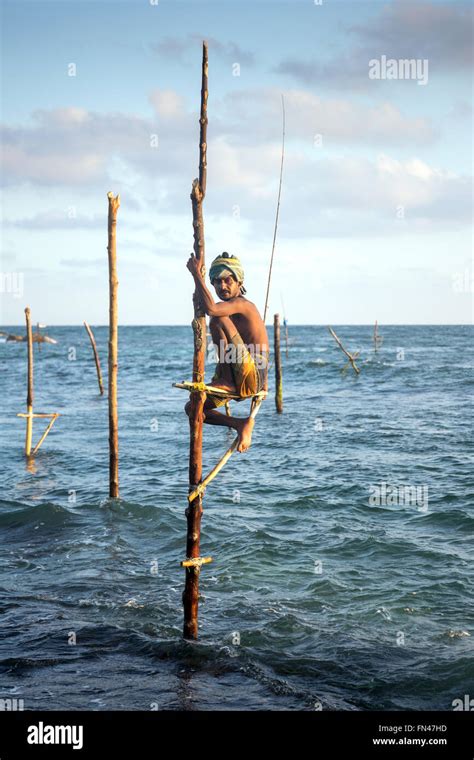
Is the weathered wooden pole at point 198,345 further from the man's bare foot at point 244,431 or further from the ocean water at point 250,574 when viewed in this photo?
the ocean water at point 250,574

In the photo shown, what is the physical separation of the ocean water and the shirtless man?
312 cm

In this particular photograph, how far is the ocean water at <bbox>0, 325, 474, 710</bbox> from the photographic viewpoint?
27.7 feet

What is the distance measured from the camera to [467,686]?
848cm

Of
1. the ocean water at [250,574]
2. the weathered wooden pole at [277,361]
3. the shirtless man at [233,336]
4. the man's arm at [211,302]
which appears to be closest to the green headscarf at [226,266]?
the shirtless man at [233,336]

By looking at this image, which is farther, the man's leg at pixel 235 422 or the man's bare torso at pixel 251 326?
the man's leg at pixel 235 422

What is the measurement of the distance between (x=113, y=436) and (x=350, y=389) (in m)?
27.6

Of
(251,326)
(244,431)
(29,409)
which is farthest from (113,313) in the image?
(251,326)

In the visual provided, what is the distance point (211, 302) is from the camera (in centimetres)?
694

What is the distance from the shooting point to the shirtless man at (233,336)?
284 inches

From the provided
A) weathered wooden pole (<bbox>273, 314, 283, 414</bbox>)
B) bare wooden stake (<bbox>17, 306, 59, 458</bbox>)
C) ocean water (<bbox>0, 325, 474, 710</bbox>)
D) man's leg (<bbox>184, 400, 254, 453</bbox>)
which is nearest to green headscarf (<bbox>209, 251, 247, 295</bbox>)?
man's leg (<bbox>184, 400, 254, 453</bbox>)

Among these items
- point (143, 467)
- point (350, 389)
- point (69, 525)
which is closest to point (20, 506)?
point (69, 525)

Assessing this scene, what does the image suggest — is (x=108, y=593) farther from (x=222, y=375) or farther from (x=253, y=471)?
A: (x=253, y=471)

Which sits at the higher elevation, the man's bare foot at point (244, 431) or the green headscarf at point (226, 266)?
the green headscarf at point (226, 266)

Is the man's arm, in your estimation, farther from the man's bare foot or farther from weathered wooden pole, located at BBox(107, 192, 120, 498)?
weathered wooden pole, located at BBox(107, 192, 120, 498)
